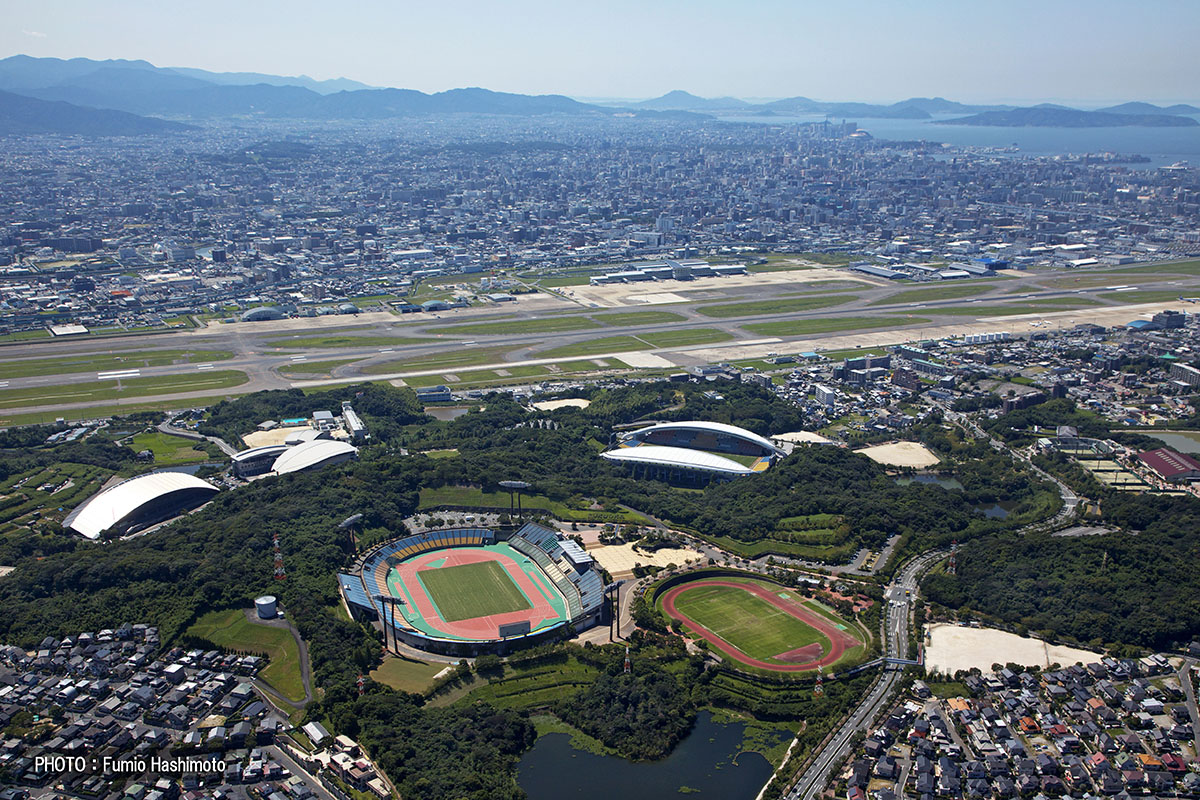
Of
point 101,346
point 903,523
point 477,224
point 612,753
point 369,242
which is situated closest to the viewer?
point 612,753

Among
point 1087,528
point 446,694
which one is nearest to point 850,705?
point 446,694

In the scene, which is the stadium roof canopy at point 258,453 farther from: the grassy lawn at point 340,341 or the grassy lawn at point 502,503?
the grassy lawn at point 340,341

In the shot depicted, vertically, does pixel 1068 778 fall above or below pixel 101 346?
above

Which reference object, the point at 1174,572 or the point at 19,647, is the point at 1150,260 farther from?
the point at 19,647

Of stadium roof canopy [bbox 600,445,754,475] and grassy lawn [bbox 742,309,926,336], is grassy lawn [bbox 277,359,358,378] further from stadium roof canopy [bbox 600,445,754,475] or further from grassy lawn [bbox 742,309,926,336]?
grassy lawn [bbox 742,309,926,336]

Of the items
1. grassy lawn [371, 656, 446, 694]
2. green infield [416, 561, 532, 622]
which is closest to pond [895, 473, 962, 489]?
green infield [416, 561, 532, 622]

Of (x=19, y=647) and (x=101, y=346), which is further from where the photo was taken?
(x=101, y=346)

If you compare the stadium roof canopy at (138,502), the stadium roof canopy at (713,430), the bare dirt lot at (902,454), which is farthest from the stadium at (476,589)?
the bare dirt lot at (902,454)
